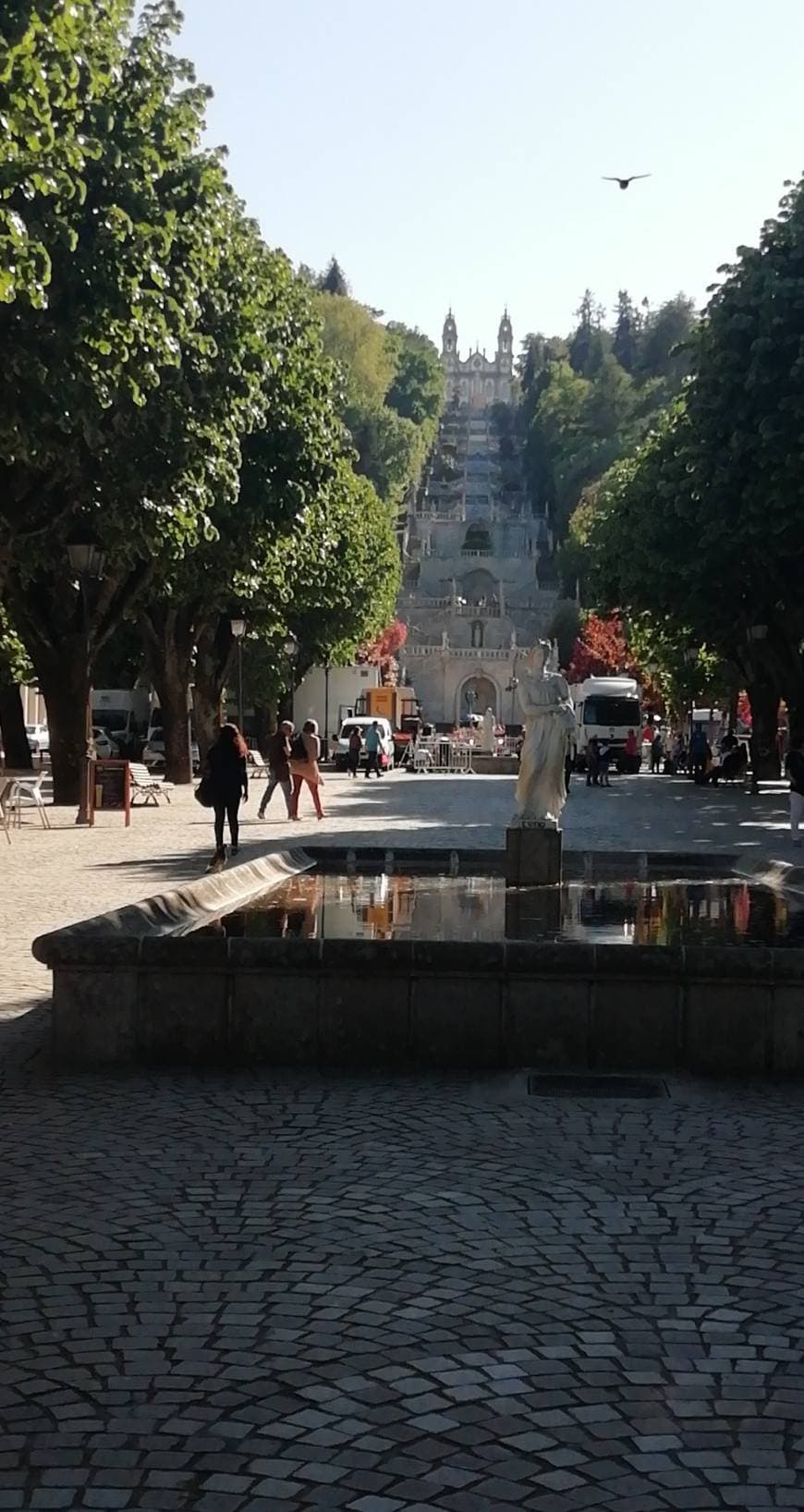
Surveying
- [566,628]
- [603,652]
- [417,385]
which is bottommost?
[603,652]

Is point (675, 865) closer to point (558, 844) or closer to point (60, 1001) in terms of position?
point (558, 844)

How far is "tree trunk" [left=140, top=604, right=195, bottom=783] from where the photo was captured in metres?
37.7

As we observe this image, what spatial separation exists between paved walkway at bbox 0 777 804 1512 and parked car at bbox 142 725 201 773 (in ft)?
135

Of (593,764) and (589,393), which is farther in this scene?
(589,393)

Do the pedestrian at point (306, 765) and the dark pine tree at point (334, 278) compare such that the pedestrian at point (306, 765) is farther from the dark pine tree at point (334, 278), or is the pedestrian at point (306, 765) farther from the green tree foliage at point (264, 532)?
the dark pine tree at point (334, 278)

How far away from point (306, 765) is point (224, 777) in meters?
7.56

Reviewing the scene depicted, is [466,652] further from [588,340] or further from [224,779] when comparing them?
[224,779]

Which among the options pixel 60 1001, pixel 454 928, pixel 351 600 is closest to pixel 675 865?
pixel 454 928

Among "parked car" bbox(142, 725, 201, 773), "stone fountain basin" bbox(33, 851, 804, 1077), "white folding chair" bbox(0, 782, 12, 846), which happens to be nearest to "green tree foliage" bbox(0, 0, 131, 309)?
"stone fountain basin" bbox(33, 851, 804, 1077)

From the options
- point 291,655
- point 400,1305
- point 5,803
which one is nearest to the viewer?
point 400,1305

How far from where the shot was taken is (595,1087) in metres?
8.08

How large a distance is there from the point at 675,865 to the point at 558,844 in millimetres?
1753

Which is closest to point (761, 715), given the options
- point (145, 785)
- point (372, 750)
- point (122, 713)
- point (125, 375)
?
point (372, 750)

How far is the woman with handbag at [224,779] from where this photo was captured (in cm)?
1777
